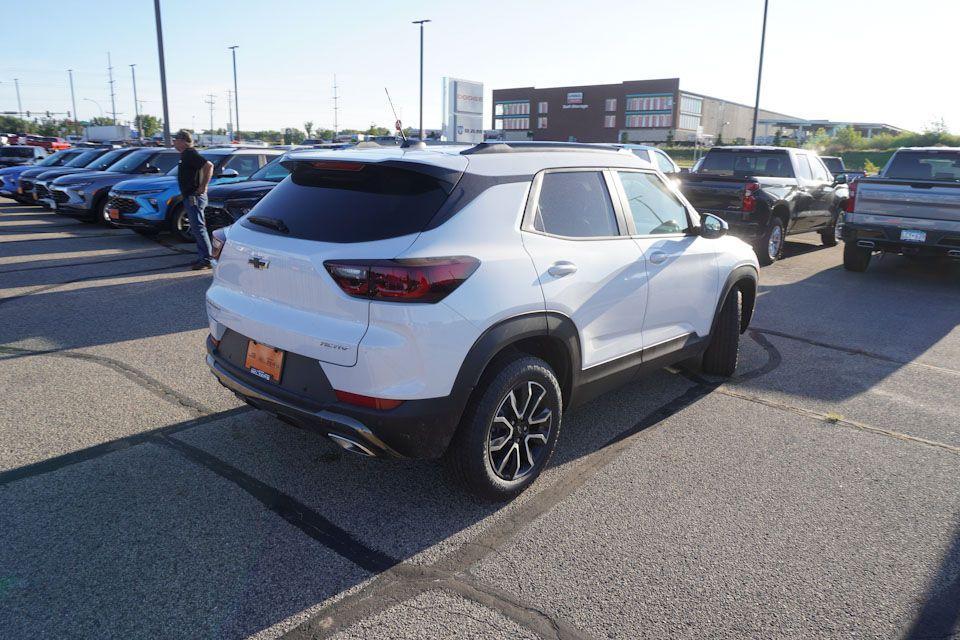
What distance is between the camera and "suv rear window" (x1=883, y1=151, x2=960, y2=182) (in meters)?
10.5

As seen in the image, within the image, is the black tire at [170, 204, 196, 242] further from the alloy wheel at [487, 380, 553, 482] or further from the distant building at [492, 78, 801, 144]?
the distant building at [492, 78, 801, 144]

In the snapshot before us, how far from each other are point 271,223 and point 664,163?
35.4 ft

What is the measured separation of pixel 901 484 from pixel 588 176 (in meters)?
2.52

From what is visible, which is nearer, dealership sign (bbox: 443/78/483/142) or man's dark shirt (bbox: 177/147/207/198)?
man's dark shirt (bbox: 177/147/207/198)

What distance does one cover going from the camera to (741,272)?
5.35m

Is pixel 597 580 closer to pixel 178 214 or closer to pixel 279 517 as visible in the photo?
pixel 279 517

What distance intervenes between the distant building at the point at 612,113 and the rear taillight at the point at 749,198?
77755mm

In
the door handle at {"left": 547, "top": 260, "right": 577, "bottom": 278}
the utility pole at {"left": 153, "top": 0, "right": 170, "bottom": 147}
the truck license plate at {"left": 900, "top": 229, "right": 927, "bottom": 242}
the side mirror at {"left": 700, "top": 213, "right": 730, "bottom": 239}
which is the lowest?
the truck license plate at {"left": 900, "top": 229, "right": 927, "bottom": 242}

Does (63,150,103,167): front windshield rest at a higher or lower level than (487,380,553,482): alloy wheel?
higher

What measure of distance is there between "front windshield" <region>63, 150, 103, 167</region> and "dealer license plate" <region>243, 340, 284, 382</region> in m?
17.4

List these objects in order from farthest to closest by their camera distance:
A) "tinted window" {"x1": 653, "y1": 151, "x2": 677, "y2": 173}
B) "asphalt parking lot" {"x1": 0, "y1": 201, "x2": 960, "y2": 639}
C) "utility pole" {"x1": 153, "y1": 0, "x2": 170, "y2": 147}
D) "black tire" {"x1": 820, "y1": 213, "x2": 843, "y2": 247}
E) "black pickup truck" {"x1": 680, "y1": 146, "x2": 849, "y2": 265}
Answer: "utility pole" {"x1": 153, "y1": 0, "x2": 170, "y2": 147} → "black tire" {"x1": 820, "y1": 213, "x2": 843, "y2": 247} → "tinted window" {"x1": 653, "y1": 151, "x2": 677, "y2": 173} → "black pickup truck" {"x1": 680, "y1": 146, "x2": 849, "y2": 265} → "asphalt parking lot" {"x1": 0, "y1": 201, "x2": 960, "y2": 639}

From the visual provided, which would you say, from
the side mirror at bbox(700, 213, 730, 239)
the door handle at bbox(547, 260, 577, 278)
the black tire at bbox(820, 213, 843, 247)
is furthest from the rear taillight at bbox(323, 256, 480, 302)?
the black tire at bbox(820, 213, 843, 247)

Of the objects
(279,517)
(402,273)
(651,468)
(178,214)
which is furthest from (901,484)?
(178,214)

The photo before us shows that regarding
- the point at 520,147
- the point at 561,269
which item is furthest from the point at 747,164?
the point at 561,269
